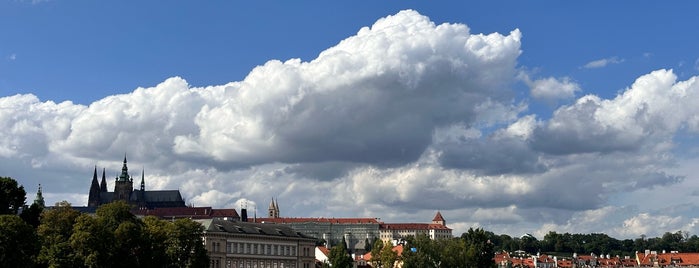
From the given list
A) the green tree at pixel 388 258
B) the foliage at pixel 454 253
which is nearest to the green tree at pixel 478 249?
the foliage at pixel 454 253

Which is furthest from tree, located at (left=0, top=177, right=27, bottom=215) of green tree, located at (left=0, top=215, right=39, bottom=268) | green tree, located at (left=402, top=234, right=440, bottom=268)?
green tree, located at (left=402, top=234, right=440, bottom=268)

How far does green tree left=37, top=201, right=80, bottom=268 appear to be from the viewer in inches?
3575

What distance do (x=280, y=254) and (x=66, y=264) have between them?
54858 mm

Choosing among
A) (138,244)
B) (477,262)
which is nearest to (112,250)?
(138,244)

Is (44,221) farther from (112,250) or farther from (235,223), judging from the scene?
(235,223)

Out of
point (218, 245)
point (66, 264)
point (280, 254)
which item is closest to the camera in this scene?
point (66, 264)

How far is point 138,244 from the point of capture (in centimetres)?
9862

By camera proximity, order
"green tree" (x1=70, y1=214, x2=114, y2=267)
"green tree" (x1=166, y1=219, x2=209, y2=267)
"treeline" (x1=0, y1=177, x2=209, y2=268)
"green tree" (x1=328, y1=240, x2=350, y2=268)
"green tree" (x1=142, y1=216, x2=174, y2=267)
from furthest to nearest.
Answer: "green tree" (x1=328, y1=240, x2=350, y2=268), "green tree" (x1=166, y1=219, x2=209, y2=267), "green tree" (x1=142, y1=216, x2=174, y2=267), "green tree" (x1=70, y1=214, x2=114, y2=267), "treeline" (x1=0, y1=177, x2=209, y2=268)

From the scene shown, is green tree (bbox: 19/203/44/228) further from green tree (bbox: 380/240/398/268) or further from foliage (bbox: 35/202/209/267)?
green tree (bbox: 380/240/398/268)

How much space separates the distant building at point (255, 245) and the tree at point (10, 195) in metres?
30.5

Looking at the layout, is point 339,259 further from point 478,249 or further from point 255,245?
point 478,249

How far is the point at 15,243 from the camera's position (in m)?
85.0

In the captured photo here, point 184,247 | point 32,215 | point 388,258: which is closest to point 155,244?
point 184,247

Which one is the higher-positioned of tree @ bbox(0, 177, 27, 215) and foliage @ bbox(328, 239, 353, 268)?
tree @ bbox(0, 177, 27, 215)
